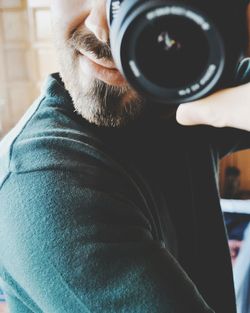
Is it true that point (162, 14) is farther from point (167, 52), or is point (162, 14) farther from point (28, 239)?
point (28, 239)

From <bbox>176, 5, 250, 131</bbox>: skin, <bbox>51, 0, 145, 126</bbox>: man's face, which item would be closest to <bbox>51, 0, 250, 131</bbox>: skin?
<bbox>51, 0, 145, 126</bbox>: man's face

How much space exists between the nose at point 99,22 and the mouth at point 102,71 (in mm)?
30

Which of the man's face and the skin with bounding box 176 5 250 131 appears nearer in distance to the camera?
the skin with bounding box 176 5 250 131

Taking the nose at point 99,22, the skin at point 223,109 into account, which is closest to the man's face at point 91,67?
the nose at point 99,22

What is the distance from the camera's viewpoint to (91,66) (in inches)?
23.1

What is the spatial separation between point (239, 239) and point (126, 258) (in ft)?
4.08

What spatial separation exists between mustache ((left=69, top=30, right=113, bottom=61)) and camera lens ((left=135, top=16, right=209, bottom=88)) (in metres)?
0.17

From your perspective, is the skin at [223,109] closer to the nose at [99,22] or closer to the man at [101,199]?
the man at [101,199]

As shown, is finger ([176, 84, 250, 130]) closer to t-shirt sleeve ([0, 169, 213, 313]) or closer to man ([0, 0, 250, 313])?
man ([0, 0, 250, 313])

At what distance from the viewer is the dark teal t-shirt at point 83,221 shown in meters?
0.43

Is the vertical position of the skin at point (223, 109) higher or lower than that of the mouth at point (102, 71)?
lower

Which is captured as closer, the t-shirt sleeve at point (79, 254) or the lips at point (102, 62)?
the t-shirt sleeve at point (79, 254)

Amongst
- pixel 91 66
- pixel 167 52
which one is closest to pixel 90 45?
pixel 91 66

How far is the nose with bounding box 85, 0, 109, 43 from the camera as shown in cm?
55
